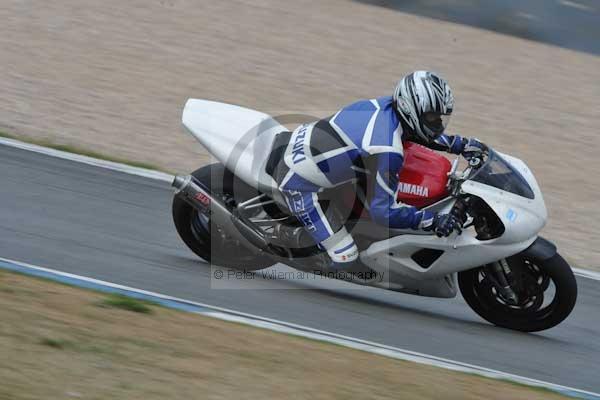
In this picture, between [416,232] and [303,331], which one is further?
[416,232]

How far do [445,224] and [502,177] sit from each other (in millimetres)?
509

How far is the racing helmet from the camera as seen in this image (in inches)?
250

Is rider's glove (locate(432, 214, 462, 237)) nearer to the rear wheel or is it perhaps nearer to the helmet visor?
the helmet visor

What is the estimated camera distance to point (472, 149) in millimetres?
6871

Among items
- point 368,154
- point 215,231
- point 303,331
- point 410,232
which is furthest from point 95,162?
point 303,331

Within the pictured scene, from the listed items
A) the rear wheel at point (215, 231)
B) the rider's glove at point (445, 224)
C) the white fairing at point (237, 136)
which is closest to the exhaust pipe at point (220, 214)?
the rear wheel at point (215, 231)

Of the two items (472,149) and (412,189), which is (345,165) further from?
(472,149)

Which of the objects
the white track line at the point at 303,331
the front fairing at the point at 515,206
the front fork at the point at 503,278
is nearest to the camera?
the white track line at the point at 303,331

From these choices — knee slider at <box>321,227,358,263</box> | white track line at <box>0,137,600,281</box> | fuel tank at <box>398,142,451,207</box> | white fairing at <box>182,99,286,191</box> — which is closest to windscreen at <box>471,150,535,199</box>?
fuel tank at <box>398,142,451,207</box>

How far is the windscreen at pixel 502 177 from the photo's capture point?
645 cm

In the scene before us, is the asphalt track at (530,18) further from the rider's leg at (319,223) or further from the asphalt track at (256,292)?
the rider's leg at (319,223)

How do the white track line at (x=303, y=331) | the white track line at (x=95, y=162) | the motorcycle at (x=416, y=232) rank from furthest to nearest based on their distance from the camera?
the white track line at (x=95, y=162) → the motorcycle at (x=416, y=232) → the white track line at (x=303, y=331)

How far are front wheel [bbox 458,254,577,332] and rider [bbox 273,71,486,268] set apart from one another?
20.4 inches

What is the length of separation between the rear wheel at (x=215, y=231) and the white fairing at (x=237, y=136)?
181 millimetres
